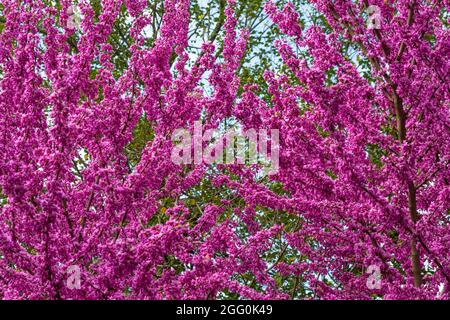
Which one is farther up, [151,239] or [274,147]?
[274,147]

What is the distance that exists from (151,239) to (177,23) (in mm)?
2925

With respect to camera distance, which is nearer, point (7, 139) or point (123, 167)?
point (7, 139)

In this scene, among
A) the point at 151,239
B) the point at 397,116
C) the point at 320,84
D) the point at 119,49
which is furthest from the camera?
the point at 119,49

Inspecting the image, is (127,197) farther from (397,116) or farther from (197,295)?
(397,116)

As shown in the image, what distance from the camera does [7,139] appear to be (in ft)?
18.1

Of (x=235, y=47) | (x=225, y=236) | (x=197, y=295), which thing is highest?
(x=235, y=47)

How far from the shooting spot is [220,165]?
6227 mm

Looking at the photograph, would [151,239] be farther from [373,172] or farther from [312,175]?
[373,172]

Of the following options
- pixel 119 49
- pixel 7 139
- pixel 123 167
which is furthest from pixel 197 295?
pixel 119 49

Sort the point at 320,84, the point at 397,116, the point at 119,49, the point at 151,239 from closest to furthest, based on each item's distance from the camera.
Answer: the point at 151,239 < the point at 320,84 < the point at 397,116 < the point at 119,49

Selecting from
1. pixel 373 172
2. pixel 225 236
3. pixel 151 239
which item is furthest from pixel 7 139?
pixel 373 172

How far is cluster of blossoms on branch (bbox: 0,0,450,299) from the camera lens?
4.85 m

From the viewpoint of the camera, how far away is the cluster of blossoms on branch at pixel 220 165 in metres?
4.85

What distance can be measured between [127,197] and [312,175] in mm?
1767
